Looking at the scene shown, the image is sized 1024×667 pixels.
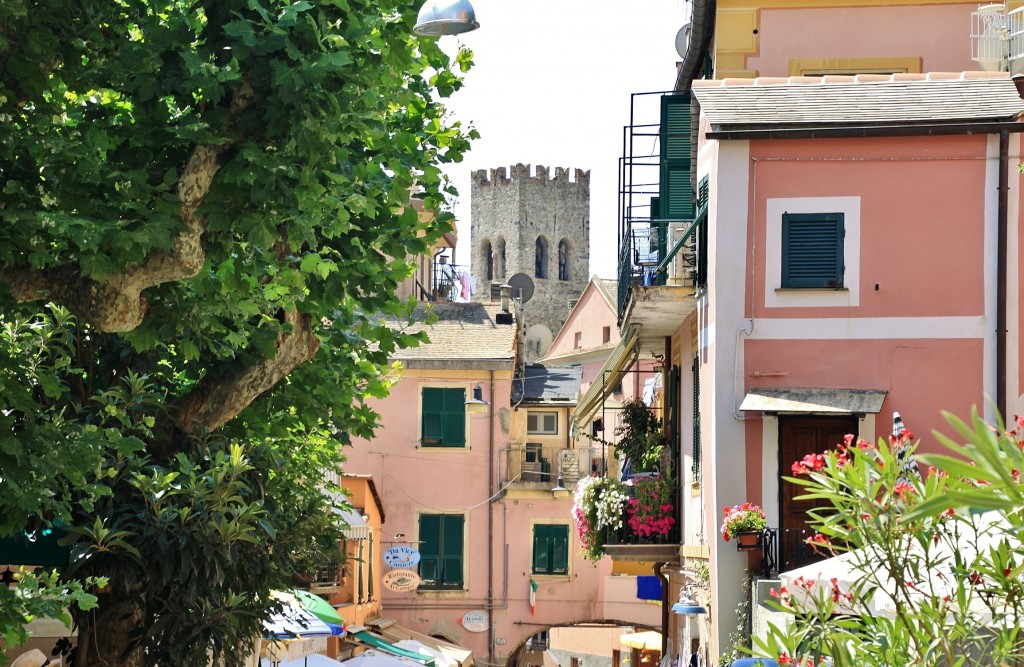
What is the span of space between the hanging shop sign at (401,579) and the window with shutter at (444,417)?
3.34 m

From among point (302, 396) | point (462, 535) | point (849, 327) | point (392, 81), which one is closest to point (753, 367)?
point (849, 327)

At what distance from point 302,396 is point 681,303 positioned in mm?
7598

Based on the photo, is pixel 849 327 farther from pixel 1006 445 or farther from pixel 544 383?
pixel 544 383

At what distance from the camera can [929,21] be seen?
2003 cm

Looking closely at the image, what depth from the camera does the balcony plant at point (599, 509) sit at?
1955cm

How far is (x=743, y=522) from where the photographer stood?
49.5ft

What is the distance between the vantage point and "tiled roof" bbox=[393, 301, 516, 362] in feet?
114

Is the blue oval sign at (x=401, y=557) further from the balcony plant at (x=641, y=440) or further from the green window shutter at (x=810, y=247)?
the green window shutter at (x=810, y=247)

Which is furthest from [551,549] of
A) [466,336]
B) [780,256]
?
[780,256]

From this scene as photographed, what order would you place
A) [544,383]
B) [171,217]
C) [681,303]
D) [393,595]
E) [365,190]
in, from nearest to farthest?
1. [171,217]
2. [365,190]
3. [681,303]
4. [393,595]
5. [544,383]

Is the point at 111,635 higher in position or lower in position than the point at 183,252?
lower

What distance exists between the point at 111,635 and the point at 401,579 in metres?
22.7

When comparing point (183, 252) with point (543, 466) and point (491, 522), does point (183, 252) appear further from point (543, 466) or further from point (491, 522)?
point (543, 466)

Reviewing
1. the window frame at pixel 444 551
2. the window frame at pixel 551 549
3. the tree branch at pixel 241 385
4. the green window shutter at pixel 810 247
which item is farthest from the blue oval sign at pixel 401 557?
the tree branch at pixel 241 385
